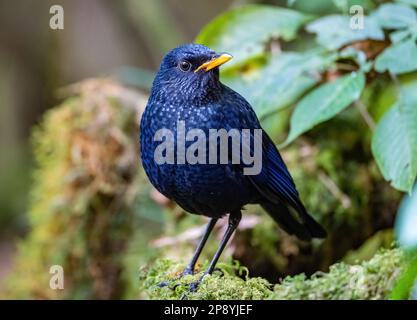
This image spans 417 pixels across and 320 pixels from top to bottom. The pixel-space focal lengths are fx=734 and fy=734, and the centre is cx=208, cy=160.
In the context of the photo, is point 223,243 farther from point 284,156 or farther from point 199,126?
point 284,156

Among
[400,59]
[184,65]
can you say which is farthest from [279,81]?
[184,65]

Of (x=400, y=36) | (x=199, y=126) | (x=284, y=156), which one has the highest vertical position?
(x=400, y=36)

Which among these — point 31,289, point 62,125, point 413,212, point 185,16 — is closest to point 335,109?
point 413,212

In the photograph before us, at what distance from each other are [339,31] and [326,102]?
62 cm

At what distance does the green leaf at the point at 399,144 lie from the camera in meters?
3.58

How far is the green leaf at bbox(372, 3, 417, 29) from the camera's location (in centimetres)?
419

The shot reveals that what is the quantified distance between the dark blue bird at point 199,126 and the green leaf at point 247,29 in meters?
1.22

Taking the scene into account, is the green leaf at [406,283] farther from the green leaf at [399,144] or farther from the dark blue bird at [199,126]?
the dark blue bird at [199,126]

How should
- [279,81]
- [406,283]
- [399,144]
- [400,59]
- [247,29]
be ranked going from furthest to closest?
1. [247,29]
2. [279,81]
3. [400,59]
4. [399,144]
5. [406,283]

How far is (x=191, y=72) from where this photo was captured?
340 cm

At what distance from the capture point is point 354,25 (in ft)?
14.4

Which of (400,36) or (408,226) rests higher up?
(400,36)

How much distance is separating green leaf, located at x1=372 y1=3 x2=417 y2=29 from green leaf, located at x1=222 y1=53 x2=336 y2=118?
364 millimetres

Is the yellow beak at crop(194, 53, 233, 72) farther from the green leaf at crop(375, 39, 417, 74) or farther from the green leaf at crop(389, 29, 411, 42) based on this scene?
the green leaf at crop(389, 29, 411, 42)
